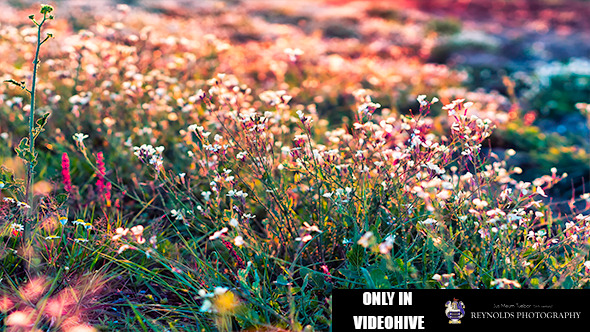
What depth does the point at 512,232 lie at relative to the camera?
2631 mm

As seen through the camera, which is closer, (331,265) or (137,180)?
(331,265)

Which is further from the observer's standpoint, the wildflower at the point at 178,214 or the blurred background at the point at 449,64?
the blurred background at the point at 449,64

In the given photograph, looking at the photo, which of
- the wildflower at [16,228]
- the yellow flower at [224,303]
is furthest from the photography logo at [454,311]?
the wildflower at [16,228]

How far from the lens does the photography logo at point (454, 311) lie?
2.14 meters

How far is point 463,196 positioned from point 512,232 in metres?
0.35

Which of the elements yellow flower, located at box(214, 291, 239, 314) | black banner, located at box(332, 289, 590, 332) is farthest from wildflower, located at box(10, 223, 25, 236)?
black banner, located at box(332, 289, 590, 332)

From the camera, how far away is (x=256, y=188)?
11.1 ft

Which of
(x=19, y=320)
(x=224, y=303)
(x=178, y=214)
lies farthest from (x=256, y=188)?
(x=19, y=320)

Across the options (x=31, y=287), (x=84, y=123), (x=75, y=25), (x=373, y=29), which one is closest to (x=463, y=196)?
(x=31, y=287)

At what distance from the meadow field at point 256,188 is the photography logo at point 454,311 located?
0.53ft

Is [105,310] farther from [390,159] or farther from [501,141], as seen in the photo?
[501,141]

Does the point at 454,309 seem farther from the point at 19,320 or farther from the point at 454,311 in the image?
the point at 19,320

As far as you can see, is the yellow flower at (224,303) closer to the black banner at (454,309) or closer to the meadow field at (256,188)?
the meadow field at (256,188)

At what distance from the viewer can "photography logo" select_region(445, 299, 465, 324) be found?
214cm
